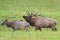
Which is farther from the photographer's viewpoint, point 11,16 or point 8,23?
point 11,16

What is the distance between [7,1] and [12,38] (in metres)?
2.36

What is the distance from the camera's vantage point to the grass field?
16.2ft

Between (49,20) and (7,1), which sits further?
(7,1)

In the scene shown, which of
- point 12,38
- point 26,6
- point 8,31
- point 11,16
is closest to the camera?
point 12,38

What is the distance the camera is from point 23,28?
17.0 feet

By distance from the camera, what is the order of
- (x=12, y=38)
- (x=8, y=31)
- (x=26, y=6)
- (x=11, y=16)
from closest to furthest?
(x=12, y=38), (x=8, y=31), (x=11, y=16), (x=26, y=6)

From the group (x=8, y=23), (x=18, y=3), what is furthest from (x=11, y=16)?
(x=18, y=3)

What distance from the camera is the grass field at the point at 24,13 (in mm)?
4936

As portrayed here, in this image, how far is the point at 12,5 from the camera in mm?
6898

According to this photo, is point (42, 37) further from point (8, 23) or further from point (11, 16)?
point (11, 16)

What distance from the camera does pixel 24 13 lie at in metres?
6.23

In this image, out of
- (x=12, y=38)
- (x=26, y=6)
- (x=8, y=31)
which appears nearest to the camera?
(x=12, y=38)

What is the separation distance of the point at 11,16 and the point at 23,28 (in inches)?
35.9

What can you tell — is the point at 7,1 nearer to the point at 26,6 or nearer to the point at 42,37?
the point at 26,6
